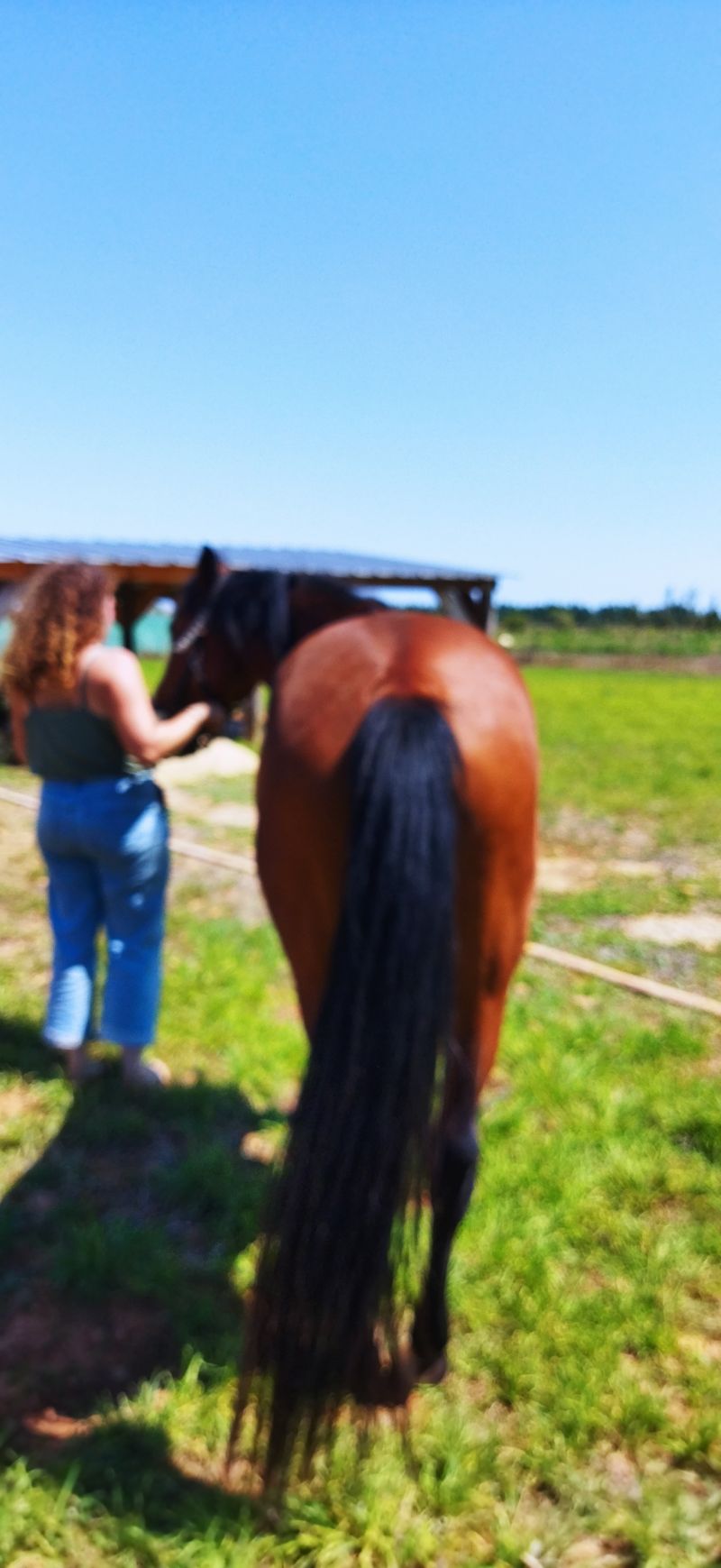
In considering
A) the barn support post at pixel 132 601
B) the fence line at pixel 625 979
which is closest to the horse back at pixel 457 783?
the fence line at pixel 625 979

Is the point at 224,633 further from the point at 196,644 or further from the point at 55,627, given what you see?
the point at 55,627

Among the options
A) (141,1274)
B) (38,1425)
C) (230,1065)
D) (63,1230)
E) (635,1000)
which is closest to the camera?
(38,1425)

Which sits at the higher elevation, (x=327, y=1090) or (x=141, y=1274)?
(x=327, y=1090)

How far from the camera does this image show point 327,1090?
1.59 m

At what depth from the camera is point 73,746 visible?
9.14 feet

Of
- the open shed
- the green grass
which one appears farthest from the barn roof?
the green grass

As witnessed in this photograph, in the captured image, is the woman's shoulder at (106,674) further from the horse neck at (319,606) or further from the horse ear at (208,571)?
the horse neck at (319,606)

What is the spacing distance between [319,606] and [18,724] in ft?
3.92

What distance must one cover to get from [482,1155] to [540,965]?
6.36 feet

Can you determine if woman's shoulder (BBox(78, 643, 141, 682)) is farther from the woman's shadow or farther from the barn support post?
the barn support post

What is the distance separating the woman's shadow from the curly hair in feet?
5.00

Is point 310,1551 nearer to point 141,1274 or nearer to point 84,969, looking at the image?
point 141,1274

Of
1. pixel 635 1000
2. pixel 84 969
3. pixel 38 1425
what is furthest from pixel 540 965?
pixel 38 1425

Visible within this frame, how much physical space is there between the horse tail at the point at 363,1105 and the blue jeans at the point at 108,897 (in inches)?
57.8
